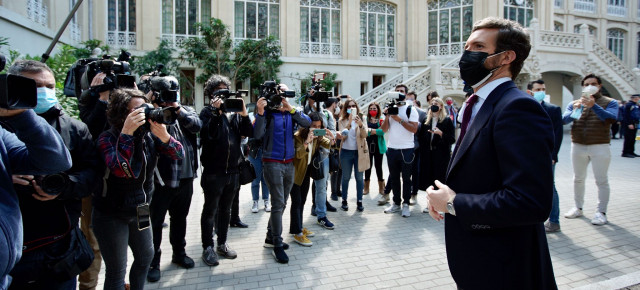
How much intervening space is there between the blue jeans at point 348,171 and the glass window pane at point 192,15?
1571cm

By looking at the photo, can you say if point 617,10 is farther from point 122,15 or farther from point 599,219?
point 122,15

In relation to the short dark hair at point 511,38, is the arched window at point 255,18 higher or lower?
higher

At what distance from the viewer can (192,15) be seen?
20203 millimetres

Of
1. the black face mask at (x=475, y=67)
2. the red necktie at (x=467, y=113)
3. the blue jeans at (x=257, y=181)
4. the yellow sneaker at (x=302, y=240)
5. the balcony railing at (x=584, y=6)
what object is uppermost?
the balcony railing at (x=584, y=6)

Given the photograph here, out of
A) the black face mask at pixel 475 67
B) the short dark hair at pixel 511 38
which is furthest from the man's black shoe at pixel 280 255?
the short dark hair at pixel 511 38

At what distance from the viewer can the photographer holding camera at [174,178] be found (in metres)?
3.97

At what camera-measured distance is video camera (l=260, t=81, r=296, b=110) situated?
4750mm

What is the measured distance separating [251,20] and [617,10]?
28897mm

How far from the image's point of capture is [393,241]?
5.52m

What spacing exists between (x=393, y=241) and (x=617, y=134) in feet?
75.6

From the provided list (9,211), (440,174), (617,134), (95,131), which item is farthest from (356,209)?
(617,134)

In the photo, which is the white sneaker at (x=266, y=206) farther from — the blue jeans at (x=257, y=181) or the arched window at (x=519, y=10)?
the arched window at (x=519, y=10)

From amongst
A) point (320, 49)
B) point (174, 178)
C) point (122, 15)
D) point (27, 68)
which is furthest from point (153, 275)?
point (320, 49)

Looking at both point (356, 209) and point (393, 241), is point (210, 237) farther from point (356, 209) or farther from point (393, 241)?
point (356, 209)
